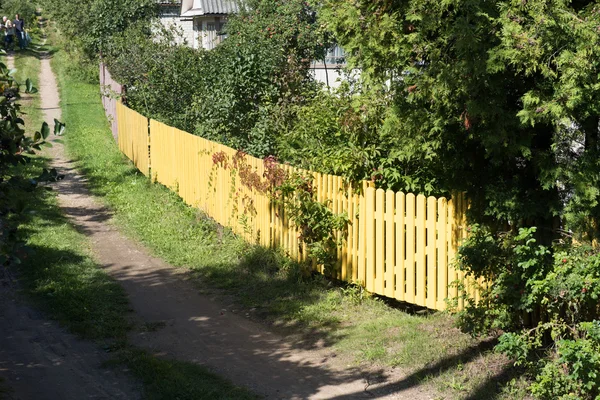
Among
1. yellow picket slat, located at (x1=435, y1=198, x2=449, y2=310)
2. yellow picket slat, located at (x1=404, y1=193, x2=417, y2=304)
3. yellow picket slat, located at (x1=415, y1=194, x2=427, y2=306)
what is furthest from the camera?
yellow picket slat, located at (x1=404, y1=193, x2=417, y2=304)

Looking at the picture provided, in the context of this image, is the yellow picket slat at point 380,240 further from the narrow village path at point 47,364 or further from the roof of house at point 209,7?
the roof of house at point 209,7

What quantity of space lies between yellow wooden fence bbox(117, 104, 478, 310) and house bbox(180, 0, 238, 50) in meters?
20.5

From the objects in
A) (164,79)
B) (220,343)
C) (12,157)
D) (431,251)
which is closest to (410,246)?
(431,251)

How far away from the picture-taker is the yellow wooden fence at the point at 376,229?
9.12 metres

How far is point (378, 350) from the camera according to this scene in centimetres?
874

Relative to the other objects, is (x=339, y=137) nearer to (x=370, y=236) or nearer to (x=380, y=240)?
(x=370, y=236)

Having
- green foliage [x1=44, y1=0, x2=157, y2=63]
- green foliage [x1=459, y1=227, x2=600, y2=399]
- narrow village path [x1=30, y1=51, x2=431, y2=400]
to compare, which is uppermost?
green foliage [x1=44, y1=0, x2=157, y2=63]

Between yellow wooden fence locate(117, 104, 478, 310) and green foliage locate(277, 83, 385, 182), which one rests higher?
green foliage locate(277, 83, 385, 182)

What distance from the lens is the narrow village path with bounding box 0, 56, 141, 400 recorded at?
7.95 metres

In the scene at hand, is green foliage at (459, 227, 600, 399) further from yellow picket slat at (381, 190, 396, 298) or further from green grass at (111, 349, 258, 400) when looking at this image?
green grass at (111, 349, 258, 400)

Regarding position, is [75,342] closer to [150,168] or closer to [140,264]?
[140,264]

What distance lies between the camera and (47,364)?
8.72 m

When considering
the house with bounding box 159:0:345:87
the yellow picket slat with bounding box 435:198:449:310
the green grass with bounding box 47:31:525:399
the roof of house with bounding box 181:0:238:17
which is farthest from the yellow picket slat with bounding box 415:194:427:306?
the roof of house with bounding box 181:0:238:17

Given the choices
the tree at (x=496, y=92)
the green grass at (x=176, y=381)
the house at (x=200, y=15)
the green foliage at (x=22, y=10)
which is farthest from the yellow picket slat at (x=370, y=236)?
the green foliage at (x=22, y=10)
